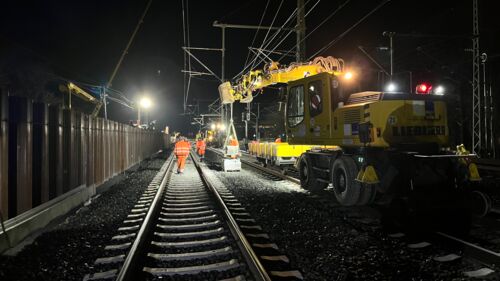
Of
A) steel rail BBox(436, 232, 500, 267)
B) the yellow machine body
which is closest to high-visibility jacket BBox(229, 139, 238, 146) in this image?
the yellow machine body

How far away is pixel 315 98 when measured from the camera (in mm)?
9047

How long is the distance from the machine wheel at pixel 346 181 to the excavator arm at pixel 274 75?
3.25m

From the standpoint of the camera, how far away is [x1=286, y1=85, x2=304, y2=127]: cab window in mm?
9742

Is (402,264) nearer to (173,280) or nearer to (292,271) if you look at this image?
(292,271)

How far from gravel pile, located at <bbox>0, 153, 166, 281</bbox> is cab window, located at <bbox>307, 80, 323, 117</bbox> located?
5.08 m

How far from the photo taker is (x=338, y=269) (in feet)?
14.6

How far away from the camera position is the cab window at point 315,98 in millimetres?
8844

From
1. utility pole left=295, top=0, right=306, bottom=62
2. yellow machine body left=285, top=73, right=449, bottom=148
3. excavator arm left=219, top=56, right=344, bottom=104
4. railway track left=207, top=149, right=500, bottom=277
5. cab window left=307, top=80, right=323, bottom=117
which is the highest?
utility pole left=295, top=0, right=306, bottom=62

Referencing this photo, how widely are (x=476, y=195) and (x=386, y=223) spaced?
193 centimetres

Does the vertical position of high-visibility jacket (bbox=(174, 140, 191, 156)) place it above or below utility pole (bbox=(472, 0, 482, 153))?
below

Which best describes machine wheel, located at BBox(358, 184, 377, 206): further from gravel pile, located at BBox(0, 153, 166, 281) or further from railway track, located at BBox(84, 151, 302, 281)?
gravel pile, located at BBox(0, 153, 166, 281)

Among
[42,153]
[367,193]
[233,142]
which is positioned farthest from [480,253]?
[233,142]

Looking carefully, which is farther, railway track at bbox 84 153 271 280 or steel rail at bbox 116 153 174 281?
railway track at bbox 84 153 271 280

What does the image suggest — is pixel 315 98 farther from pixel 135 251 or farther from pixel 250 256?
pixel 135 251
